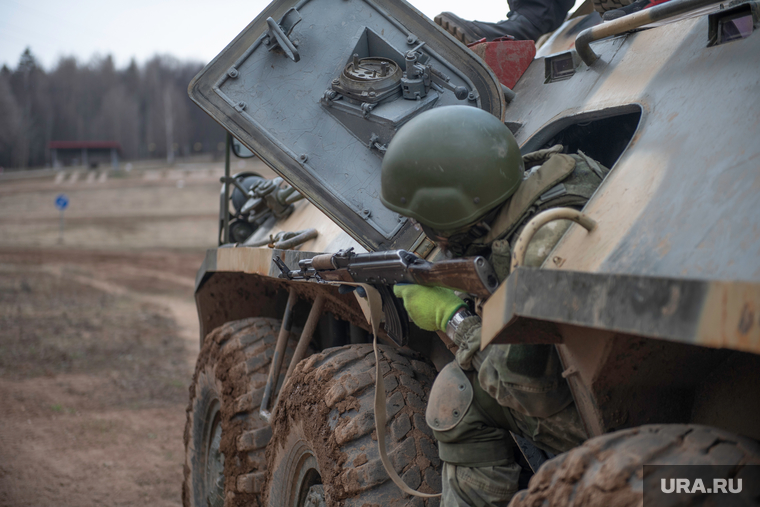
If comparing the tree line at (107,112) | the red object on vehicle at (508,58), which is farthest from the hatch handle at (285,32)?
the tree line at (107,112)

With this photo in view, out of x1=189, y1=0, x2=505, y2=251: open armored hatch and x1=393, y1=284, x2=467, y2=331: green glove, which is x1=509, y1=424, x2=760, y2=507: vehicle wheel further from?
x1=189, y1=0, x2=505, y2=251: open armored hatch

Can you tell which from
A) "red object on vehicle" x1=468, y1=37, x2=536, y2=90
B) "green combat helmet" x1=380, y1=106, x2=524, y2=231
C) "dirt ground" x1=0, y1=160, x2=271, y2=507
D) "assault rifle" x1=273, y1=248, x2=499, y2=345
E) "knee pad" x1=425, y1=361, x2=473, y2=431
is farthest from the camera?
"dirt ground" x1=0, y1=160, x2=271, y2=507

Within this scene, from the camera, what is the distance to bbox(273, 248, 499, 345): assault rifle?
5.47ft

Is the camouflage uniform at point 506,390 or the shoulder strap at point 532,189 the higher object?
the shoulder strap at point 532,189

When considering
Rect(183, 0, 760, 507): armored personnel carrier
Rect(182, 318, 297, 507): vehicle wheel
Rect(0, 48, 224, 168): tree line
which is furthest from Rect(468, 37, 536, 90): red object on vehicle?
Rect(0, 48, 224, 168): tree line

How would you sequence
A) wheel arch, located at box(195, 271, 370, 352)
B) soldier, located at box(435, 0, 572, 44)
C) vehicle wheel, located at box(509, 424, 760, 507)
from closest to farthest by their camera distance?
vehicle wheel, located at box(509, 424, 760, 507) < soldier, located at box(435, 0, 572, 44) < wheel arch, located at box(195, 271, 370, 352)

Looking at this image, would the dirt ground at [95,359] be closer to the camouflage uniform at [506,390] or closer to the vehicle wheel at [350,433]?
the vehicle wheel at [350,433]

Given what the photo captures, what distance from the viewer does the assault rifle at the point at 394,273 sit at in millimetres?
1668

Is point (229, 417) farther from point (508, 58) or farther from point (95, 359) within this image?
point (95, 359)

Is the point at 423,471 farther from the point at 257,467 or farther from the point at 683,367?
the point at 257,467

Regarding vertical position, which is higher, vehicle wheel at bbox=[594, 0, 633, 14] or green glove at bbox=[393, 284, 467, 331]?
vehicle wheel at bbox=[594, 0, 633, 14]

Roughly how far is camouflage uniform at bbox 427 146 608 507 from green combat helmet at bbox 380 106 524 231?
0.28ft

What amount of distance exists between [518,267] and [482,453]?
73 cm

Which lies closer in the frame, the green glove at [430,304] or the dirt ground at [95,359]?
the green glove at [430,304]
